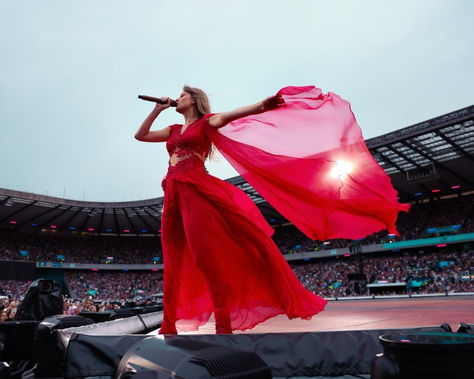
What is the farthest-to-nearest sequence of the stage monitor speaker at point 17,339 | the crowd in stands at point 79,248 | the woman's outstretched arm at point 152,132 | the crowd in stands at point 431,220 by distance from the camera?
1. the crowd in stands at point 79,248
2. the crowd in stands at point 431,220
3. the woman's outstretched arm at point 152,132
4. the stage monitor speaker at point 17,339

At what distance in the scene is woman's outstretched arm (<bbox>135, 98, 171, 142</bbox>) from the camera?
2.41 m

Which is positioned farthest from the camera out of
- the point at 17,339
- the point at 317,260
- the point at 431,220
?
the point at 317,260

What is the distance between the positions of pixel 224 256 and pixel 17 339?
4.77ft

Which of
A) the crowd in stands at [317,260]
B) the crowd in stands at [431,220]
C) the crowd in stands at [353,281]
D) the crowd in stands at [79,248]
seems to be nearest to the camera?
the crowd in stands at [353,281]

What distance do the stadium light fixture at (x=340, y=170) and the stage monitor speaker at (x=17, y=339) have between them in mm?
2274

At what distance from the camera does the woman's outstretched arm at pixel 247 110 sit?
1893 mm

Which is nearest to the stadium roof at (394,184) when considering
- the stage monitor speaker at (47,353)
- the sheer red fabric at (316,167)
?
the sheer red fabric at (316,167)

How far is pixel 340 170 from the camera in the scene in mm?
2328

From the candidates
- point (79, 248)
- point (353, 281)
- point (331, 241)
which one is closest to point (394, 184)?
point (353, 281)

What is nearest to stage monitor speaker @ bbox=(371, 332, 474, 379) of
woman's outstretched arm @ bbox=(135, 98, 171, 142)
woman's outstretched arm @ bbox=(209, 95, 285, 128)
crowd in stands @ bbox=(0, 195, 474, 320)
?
woman's outstretched arm @ bbox=(209, 95, 285, 128)

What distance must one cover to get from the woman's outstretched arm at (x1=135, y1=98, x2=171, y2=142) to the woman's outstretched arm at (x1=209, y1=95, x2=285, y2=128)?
0.42 meters

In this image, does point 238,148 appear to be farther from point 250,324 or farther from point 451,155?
point 451,155

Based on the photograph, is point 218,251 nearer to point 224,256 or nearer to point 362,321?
point 224,256

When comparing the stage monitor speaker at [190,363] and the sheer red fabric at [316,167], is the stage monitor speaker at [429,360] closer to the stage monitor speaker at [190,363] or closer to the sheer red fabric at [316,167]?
the stage monitor speaker at [190,363]
